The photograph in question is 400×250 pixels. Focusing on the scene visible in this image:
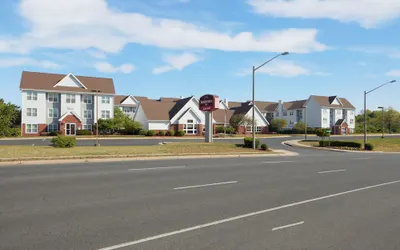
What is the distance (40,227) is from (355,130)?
303 feet

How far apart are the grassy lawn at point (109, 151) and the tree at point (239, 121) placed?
3733cm

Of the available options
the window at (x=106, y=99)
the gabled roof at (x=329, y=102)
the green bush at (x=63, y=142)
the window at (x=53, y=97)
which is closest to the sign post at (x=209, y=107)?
the green bush at (x=63, y=142)

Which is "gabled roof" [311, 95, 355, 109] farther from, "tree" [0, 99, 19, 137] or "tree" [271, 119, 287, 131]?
"tree" [0, 99, 19, 137]

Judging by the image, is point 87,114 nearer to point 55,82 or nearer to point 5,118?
point 55,82

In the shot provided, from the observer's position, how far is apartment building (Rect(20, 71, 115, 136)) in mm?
51375

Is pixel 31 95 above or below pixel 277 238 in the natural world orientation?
above

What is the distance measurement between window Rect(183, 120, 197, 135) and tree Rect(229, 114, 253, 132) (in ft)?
34.5

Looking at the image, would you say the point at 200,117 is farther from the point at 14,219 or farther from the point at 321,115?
the point at 14,219

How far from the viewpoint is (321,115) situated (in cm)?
7944

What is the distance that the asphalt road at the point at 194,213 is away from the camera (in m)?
5.29

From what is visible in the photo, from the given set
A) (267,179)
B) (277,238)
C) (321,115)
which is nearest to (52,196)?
(277,238)

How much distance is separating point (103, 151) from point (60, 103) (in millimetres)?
36738

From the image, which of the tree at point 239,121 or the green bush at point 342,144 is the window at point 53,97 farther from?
the green bush at point 342,144

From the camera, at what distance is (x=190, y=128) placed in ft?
199
